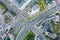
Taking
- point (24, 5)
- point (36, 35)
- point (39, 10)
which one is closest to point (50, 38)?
point (36, 35)

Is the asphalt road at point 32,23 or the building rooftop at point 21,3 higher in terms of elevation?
the building rooftop at point 21,3

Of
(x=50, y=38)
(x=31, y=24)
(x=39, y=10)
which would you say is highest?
(x=39, y=10)

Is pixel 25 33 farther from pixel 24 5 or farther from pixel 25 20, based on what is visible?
pixel 24 5

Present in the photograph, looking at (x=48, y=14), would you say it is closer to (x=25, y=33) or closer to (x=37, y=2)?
(x=37, y=2)

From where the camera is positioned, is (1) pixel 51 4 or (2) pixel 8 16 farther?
(2) pixel 8 16

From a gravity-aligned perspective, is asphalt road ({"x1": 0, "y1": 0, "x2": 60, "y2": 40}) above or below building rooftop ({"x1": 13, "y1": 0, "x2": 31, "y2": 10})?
below

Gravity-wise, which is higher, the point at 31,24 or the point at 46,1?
the point at 46,1

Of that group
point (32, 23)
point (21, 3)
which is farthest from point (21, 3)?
point (32, 23)

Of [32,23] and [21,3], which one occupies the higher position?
[21,3]

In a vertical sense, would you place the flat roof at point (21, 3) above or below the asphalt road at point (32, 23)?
above

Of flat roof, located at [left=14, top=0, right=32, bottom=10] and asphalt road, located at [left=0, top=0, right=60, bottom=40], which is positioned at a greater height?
flat roof, located at [left=14, top=0, right=32, bottom=10]

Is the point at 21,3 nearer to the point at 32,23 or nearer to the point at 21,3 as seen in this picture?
the point at 21,3
